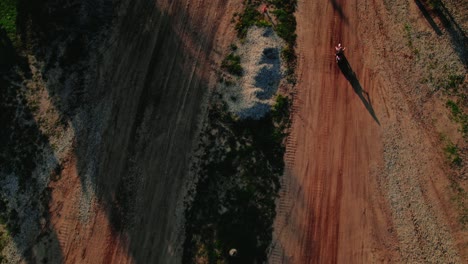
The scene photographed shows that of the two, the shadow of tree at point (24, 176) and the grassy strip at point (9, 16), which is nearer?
the shadow of tree at point (24, 176)

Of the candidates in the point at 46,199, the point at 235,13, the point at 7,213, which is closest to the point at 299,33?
the point at 235,13

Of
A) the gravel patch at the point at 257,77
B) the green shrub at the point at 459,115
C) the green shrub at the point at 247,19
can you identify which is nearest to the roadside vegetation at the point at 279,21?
the green shrub at the point at 247,19

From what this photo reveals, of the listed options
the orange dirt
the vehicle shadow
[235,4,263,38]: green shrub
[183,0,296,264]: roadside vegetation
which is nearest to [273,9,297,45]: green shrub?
[235,4,263,38]: green shrub

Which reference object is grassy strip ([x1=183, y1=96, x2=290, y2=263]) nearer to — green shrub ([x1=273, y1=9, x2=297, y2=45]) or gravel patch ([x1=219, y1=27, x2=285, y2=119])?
gravel patch ([x1=219, y1=27, x2=285, y2=119])

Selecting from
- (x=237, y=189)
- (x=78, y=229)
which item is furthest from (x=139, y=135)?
(x=237, y=189)

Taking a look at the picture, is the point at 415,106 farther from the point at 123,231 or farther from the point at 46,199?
the point at 46,199

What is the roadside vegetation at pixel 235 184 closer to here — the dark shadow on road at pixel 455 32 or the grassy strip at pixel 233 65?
the grassy strip at pixel 233 65
